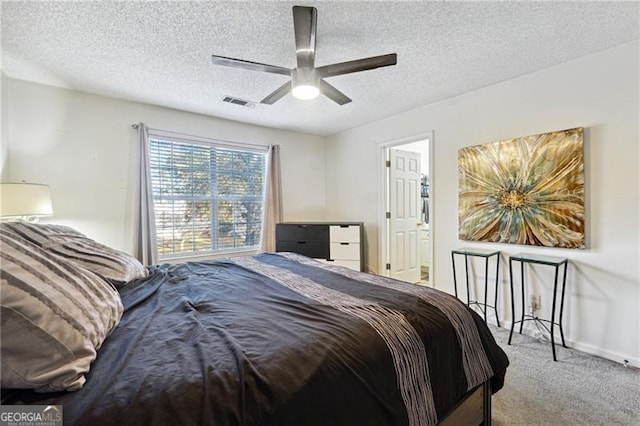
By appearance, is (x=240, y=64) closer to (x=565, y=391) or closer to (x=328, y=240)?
(x=328, y=240)

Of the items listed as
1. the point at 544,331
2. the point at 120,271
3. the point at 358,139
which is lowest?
the point at 544,331

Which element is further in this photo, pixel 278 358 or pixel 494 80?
pixel 494 80

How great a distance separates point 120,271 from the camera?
5.25ft

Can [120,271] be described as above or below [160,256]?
above

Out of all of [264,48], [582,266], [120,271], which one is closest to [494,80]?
[582,266]

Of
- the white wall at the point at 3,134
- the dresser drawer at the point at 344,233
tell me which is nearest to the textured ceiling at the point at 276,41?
the white wall at the point at 3,134

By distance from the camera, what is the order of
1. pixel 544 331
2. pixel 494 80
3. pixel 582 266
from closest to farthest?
pixel 582 266, pixel 544 331, pixel 494 80

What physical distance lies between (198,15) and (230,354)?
2017mm

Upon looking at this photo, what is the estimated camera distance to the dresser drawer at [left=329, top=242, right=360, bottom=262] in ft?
13.1

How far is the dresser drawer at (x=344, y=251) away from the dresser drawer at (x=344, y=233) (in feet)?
0.18

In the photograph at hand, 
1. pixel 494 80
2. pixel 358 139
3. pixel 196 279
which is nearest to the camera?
pixel 196 279

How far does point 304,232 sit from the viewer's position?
4.09 metres

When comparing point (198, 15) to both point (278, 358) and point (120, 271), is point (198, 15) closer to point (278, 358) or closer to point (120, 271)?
point (120, 271)

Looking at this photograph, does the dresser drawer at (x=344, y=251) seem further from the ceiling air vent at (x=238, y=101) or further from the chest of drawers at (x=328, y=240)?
the ceiling air vent at (x=238, y=101)
